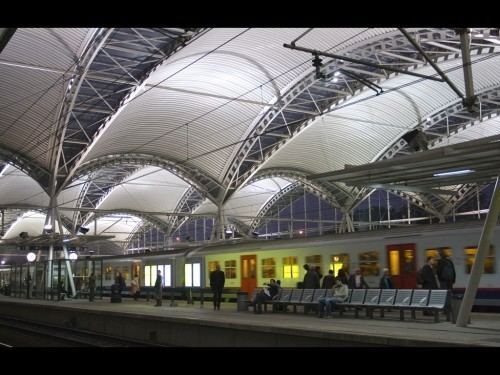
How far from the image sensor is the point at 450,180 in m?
17.2

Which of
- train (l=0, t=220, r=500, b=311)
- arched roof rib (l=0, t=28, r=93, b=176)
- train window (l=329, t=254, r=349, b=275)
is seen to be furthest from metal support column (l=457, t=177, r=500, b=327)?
arched roof rib (l=0, t=28, r=93, b=176)

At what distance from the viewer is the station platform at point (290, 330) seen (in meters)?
11.0

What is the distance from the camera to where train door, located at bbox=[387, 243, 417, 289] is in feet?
70.6

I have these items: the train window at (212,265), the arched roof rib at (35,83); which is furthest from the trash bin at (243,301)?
the arched roof rib at (35,83)

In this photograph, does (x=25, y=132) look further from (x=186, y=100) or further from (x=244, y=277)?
(x=244, y=277)

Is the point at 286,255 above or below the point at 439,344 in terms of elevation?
above

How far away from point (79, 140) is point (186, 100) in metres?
9.72

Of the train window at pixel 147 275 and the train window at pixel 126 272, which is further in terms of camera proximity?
the train window at pixel 126 272

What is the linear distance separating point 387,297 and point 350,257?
7.37 m

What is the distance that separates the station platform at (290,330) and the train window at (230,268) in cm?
927

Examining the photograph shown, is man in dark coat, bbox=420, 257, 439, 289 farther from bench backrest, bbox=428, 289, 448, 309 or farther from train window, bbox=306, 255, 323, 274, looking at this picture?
train window, bbox=306, 255, 323, 274

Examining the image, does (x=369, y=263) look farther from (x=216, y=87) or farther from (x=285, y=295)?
(x=216, y=87)

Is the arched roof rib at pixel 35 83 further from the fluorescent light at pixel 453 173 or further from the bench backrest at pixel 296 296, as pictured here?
the fluorescent light at pixel 453 173
